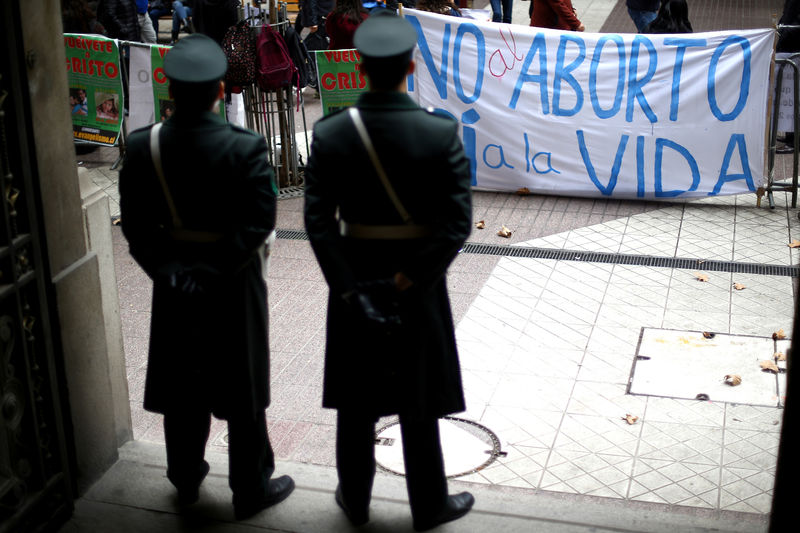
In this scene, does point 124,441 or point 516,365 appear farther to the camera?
point 516,365

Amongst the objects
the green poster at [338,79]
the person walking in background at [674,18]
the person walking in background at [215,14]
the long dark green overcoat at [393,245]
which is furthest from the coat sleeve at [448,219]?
the person walking in background at [215,14]

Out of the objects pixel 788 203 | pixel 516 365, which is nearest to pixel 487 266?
pixel 516 365

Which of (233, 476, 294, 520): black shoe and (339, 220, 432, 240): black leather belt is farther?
(233, 476, 294, 520): black shoe

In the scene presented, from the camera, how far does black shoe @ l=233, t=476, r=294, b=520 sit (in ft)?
12.9

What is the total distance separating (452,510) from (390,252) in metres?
1.09

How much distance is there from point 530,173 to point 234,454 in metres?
5.79

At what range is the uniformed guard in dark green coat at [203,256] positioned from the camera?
3.55 meters

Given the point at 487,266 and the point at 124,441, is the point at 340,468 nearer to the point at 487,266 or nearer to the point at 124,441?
the point at 124,441

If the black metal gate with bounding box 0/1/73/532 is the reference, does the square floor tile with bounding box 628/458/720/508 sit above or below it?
below

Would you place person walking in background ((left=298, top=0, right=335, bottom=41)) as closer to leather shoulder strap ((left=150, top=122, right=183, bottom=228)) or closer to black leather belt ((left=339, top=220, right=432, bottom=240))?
leather shoulder strap ((left=150, top=122, right=183, bottom=228))

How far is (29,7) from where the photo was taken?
3.59 m

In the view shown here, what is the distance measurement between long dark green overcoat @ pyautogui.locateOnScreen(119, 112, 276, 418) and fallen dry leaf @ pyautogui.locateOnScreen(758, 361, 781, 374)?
3276 millimetres

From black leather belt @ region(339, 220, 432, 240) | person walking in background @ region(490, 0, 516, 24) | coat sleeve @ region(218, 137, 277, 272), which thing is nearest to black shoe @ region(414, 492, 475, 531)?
black leather belt @ region(339, 220, 432, 240)

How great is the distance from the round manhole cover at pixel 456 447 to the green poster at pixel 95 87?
18.9 ft
